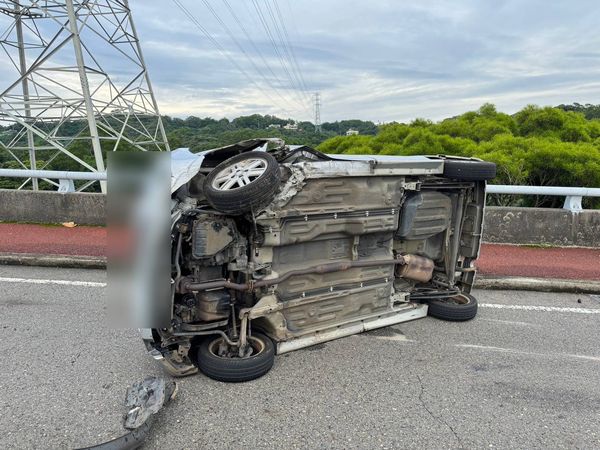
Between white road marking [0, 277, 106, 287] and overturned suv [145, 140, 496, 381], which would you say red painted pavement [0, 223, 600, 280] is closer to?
white road marking [0, 277, 106, 287]

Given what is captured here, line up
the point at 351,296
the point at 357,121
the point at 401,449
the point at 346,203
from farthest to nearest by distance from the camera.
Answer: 1. the point at 357,121
2. the point at 351,296
3. the point at 346,203
4. the point at 401,449

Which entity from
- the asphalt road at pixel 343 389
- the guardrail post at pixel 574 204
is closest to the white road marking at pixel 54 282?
the asphalt road at pixel 343 389

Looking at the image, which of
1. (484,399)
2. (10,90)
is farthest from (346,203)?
(10,90)

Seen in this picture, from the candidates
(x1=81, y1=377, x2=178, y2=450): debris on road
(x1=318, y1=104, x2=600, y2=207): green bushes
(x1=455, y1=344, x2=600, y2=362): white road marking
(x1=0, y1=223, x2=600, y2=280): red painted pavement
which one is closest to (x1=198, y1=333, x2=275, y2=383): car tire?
(x1=81, y1=377, x2=178, y2=450): debris on road

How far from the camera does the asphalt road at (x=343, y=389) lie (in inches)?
102

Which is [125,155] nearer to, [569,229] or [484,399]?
[484,399]

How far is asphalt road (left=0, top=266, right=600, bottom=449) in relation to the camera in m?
2.60

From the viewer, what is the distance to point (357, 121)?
18.1 metres

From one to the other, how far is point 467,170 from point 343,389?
7.46 ft

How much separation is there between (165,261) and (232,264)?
0.57m

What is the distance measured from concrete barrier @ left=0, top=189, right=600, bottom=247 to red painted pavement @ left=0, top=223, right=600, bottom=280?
0.57 feet

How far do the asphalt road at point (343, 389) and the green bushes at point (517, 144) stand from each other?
184 inches

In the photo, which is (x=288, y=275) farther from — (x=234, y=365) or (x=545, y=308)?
(x=545, y=308)

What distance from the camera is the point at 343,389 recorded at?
3.10 metres
